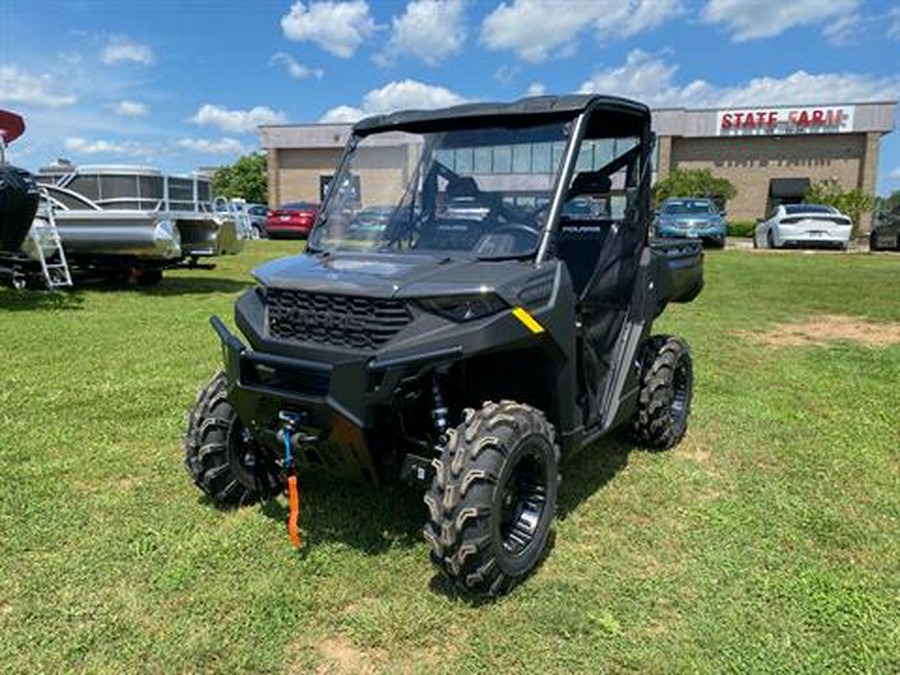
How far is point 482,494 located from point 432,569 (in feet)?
2.00

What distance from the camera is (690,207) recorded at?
890 inches

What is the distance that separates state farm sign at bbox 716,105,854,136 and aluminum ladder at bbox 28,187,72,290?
40.5 metres

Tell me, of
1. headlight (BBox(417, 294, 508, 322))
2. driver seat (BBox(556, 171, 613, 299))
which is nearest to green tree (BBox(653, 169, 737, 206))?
driver seat (BBox(556, 171, 613, 299))

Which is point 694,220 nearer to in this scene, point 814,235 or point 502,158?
point 814,235

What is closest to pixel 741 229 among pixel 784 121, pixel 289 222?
pixel 784 121

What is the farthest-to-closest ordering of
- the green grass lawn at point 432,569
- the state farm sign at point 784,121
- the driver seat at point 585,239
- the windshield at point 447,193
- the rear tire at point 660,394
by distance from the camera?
1. the state farm sign at point 784,121
2. the rear tire at point 660,394
3. the driver seat at point 585,239
4. the windshield at point 447,193
5. the green grass lawn at point 432,569

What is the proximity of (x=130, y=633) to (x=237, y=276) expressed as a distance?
1229 cm

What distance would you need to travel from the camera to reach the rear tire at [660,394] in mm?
4406

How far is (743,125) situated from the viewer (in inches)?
1697

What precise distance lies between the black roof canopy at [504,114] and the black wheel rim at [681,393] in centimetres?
164

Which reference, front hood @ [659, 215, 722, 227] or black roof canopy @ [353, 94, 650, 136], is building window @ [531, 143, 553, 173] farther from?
front hood @ [659, 215, 722, 227]

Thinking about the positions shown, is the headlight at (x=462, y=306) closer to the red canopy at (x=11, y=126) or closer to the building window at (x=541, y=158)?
the building window at (x=541, y=158)

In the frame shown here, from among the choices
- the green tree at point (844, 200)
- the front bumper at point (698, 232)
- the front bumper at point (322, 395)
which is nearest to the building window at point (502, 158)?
the front bumper at point (322, 395)

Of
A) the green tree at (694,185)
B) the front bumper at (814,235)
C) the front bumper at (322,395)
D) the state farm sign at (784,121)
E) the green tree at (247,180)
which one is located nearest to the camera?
the front bumper at (322,395)
